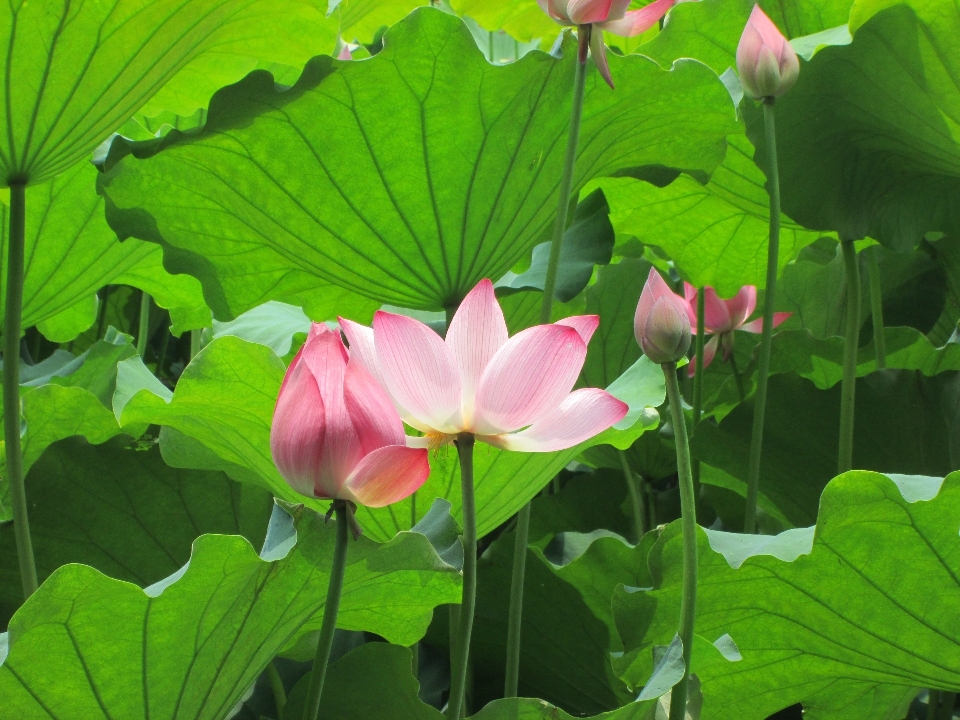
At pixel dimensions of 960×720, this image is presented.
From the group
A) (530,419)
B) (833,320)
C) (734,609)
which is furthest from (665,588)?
(833,320)

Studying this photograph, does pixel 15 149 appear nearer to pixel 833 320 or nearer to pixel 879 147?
pixel 879 147

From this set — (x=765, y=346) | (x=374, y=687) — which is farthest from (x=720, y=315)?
(x=374, y=687)

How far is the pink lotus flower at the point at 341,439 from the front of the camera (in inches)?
18.5

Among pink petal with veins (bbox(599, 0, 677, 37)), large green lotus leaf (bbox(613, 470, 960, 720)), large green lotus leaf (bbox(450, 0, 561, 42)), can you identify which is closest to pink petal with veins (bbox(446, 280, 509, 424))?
large green lotus leaf (bbox(613, 470, 960, 720))

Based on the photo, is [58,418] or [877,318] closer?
[58,418]

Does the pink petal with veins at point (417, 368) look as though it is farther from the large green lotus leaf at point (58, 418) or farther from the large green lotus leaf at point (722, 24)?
the large green lotus leaf at point (722, 24)

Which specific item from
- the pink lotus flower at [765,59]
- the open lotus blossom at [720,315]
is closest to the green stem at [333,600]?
the pink lotus flower at [765,59]

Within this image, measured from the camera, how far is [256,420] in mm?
748

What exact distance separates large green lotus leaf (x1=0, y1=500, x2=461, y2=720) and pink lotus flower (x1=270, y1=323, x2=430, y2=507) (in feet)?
0.28

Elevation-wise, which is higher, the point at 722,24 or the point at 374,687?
the point at 722,24

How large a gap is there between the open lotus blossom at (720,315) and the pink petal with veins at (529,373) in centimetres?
79

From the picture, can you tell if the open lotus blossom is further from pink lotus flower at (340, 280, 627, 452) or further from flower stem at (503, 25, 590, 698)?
pink lotus flower at (340, 280, 627, 452)

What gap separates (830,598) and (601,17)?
1.51ft

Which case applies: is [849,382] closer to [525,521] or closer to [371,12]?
[525,521]
